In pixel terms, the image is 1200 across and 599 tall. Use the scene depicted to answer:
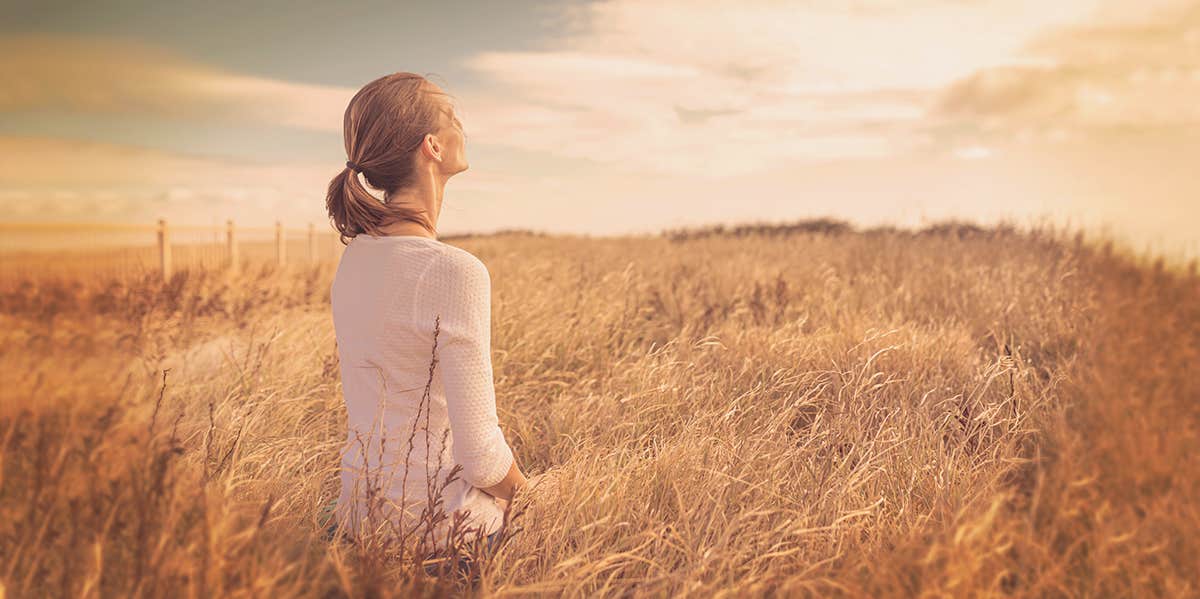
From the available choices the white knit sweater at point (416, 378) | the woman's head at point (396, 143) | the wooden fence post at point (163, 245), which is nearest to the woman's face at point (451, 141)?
the woman's head at point (396, 143)

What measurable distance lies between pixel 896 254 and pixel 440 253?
352 inches

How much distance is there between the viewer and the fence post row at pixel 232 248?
16.6 meters

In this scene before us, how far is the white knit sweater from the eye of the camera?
1.82 meters

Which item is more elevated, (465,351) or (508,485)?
(465,351)

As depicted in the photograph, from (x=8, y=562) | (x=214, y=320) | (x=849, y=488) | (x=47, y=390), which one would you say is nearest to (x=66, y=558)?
(x=8, y=562)

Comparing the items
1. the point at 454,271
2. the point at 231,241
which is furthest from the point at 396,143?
the point at 231,241

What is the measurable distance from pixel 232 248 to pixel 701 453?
2338 cm

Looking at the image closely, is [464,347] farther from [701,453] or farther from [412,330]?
[701,453]

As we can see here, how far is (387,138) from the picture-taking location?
197 centimetres

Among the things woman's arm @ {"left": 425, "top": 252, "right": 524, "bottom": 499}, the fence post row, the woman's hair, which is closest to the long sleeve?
woman's arm @ {"left": 425, "top": 252, "right": 524, "bottom": 499}

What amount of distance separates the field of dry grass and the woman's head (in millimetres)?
754

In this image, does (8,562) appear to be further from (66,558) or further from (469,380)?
(469,380)

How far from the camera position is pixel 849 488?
2.65 metres

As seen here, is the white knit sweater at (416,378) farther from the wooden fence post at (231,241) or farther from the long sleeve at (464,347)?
the wooden fence post at (231,241)
